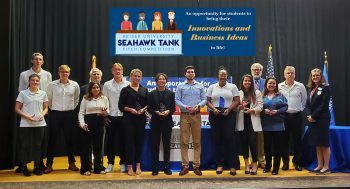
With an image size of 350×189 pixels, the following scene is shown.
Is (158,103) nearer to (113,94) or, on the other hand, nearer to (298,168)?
(113,94)

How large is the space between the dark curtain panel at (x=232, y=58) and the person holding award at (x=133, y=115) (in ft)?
9.82

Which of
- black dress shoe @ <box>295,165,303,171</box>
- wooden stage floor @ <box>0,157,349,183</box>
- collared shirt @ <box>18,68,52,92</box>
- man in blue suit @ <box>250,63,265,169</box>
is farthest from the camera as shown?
man in blue suit @ <box>250,63,265,169</box>

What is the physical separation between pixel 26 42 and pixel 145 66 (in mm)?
2405

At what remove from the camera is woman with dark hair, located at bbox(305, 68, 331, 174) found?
5344 millimetres

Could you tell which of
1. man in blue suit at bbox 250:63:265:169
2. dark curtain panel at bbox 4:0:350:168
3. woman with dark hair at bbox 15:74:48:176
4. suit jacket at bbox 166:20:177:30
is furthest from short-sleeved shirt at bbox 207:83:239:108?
dark curtain panel at bbox 4:0:350:168

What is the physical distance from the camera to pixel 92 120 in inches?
206

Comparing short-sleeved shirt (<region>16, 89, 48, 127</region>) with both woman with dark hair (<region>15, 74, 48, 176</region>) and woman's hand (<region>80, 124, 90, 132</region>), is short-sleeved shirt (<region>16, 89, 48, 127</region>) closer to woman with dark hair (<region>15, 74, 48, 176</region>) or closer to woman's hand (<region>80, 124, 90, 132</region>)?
woman with dark hair (<region>15, 74, 48, 176</region>)

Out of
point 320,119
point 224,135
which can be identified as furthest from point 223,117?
point 320,119

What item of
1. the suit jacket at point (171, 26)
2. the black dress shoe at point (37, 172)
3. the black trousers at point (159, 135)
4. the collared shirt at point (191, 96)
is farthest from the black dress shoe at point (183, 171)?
the suit jacket at point (171, 26)

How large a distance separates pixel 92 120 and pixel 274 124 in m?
2.47

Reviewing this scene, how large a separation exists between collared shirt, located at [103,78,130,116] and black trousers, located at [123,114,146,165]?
387 millimetres

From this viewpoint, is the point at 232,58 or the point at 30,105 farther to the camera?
the point at 232,58

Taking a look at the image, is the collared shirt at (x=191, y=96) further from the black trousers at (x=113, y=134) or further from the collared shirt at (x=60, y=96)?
the collared shirt at (x=60, y=96)

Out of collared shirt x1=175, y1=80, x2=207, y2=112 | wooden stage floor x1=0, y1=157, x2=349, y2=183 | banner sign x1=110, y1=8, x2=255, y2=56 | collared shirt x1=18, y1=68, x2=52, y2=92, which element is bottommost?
wooden stage floor x1=0, y1=157, x2=349, y2=183
